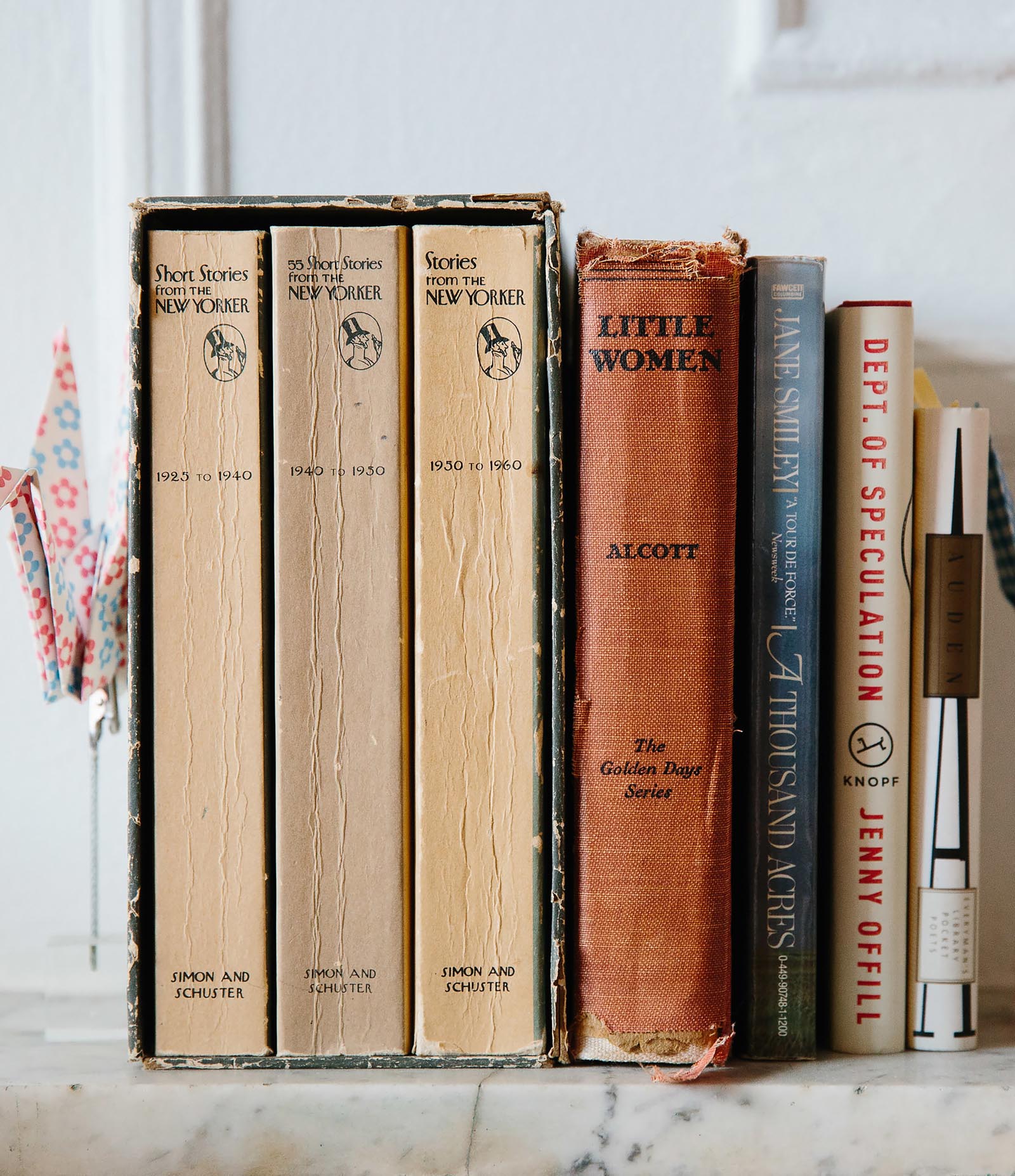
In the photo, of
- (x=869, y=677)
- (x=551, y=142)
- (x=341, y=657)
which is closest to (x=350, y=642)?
(x=341, y=657)

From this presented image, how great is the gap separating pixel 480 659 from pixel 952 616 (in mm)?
252

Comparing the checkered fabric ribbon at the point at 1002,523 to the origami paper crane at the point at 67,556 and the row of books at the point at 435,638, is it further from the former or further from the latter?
the origami paper crane at the point at 67,556

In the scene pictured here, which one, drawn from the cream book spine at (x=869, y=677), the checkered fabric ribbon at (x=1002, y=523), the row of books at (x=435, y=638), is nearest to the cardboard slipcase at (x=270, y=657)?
the row of books at (x=435, y=638)

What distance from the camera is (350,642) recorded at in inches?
18.9

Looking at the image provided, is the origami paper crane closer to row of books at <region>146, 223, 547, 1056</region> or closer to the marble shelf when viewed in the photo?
row of books at <region>146, 223, 547, 1056</region>

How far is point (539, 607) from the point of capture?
0.48 metres

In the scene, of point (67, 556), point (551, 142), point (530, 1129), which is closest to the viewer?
point (530, 1129)

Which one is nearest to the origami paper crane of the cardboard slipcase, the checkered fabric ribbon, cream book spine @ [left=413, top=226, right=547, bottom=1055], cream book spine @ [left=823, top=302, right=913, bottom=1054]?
the cardboard slipcase

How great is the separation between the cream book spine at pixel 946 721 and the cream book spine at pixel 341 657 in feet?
0.90

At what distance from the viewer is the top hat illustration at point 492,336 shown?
18.9 inches

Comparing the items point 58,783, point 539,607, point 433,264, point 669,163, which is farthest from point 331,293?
point 58,783

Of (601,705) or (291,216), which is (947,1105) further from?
(291,216)

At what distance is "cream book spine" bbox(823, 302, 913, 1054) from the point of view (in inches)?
19.8

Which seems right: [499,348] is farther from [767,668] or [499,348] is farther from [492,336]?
[767,668]
